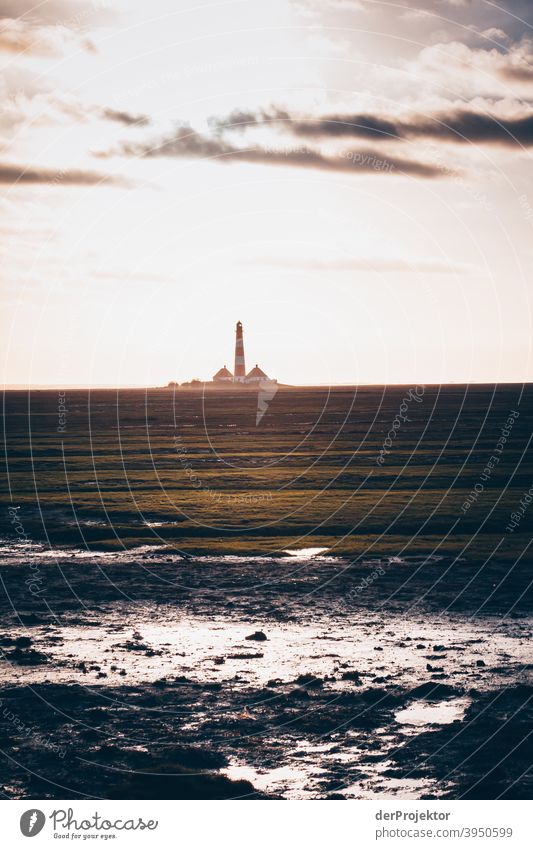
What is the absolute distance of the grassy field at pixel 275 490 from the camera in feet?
133

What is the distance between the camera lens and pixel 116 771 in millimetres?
16031

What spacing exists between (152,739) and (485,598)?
14.5 metres

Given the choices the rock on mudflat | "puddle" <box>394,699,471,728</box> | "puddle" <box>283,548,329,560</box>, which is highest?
"puddle" <box>283,548,329,560</box>

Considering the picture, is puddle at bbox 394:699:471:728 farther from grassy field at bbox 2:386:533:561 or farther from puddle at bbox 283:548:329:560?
puddle at bbox 283:548:329:560

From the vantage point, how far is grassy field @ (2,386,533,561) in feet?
133

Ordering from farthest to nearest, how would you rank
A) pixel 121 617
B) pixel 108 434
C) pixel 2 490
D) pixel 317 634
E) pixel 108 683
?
pixel 108 434 < pixel 2 490 < pixel 121 617 < pixel 317 634 < pixel 108 683

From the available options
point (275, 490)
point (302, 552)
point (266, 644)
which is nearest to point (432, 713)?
point (266, 644)

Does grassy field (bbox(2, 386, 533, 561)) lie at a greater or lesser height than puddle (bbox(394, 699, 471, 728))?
greater

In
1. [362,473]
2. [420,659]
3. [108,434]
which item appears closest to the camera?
[420,659]

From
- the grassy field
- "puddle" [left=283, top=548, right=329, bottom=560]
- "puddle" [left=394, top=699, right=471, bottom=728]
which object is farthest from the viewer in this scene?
the grassy field

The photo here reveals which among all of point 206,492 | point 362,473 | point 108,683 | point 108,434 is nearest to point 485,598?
point 108,683

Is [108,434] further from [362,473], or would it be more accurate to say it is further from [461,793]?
[461,793]

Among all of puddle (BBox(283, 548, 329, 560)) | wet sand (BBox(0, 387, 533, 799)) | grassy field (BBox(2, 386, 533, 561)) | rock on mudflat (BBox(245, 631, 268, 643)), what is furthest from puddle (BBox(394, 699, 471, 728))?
puddle (BBox(283, 548, 329, 560))

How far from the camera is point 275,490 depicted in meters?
54.9
